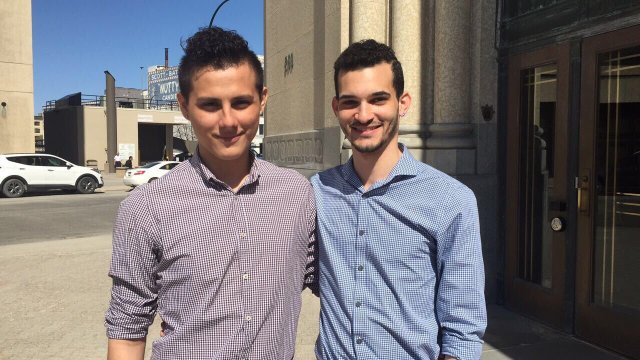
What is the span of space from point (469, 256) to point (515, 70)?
3773 millimetres

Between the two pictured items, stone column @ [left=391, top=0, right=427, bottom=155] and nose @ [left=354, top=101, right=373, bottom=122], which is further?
stone column @ [left=391, top=0, right=427, bottom=155]

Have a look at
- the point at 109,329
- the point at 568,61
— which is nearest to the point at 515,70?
the point at 568,61

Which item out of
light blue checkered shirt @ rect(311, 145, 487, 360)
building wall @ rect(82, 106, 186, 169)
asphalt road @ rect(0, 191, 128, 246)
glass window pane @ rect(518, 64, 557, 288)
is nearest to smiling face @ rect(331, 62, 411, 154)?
light blue checkered shirt @ rect(311, 145, 487, 360)

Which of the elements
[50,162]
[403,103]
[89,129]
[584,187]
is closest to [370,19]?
[584,187]

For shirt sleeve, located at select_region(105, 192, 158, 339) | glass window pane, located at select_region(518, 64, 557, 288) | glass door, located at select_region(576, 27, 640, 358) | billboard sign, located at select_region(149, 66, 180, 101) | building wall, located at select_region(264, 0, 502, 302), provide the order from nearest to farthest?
shirt sleeve, located at select_region(105, 192, 158, 339) → glass door, located at select_region(576, 27, 640, 358) → glass window pane, located at select_region(518, 64, 557, 288) → building wall, located at select_region(264, 0, 502, 302) → billboard sign, located at select_region(149, 66, 180, 101)

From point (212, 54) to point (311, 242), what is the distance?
0.77 m

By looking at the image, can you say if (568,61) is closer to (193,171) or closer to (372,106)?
(372,106)

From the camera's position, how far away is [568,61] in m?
4.50

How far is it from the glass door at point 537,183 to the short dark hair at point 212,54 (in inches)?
136

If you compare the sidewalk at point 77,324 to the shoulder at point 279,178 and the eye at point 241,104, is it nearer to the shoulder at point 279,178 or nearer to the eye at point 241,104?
the shoulder at point 279,178

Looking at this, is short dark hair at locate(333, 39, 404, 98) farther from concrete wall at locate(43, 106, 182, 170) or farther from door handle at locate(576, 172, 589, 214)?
concrete wall at locate(43, 106, 182, 170)

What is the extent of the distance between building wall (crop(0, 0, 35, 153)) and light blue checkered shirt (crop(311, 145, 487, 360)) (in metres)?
32.0

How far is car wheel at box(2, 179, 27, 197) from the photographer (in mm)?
19703

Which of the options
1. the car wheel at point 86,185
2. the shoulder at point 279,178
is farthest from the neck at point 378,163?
the car wheel at point 86,185
